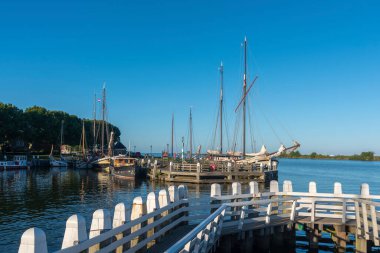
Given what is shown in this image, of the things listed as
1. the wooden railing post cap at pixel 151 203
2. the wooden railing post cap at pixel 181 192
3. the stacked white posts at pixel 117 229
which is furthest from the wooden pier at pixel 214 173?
the wooden railing post cap at pixel 151 203

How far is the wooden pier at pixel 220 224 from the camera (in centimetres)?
668

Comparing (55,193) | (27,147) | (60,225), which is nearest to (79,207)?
(60,225)

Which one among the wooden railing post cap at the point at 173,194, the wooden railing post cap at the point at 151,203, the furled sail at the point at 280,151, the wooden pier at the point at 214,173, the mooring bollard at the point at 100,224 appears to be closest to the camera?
the mooring bollard at the point at 100,224

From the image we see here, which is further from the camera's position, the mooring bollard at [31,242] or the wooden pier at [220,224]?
the wooden pier at [220,224]

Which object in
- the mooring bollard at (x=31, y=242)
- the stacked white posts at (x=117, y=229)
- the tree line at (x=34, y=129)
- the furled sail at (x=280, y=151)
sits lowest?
the stacked white posts at (x=117, y=229)

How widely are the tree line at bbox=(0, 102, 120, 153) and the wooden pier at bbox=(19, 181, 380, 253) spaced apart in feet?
251

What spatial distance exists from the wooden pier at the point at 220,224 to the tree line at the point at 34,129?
3007 inches

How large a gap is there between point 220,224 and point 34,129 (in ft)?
307

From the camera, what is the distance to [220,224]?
10.8m

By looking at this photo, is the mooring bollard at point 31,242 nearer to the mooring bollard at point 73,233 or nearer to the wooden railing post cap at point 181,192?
the mooring bollard at point 73,233

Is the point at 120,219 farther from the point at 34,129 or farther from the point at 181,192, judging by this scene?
the point at 34,129

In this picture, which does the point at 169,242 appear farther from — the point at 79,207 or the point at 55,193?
the point at 55,193

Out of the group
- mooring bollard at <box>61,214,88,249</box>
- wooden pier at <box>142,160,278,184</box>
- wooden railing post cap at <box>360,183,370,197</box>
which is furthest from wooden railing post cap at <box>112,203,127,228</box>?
wooden pier at <box>142,160,278,184</box>

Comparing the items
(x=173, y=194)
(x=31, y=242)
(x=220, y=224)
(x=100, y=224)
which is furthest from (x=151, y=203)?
(x=31, y=242)
